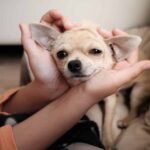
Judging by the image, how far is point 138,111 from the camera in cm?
124

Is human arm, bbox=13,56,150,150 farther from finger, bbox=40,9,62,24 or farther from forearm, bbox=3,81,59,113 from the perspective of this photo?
finger, bbox=40,9,62,24

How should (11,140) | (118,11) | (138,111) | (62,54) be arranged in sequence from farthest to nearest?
1. (118,11)
2. (138,111)
3. (62,54)
4. (11,140)

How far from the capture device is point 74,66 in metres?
1.05

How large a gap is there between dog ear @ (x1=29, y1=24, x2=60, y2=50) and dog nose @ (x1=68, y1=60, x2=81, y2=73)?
156 millimetres

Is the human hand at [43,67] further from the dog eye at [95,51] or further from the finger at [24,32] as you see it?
the dog eye at [95,51]

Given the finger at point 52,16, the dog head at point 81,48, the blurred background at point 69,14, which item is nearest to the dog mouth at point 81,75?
the dog head at point 81,48

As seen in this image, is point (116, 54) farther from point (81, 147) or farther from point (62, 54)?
point (81, 147)

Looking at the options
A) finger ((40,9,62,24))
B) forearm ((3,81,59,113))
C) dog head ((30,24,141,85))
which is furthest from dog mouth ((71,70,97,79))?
finger ((40,9,62,24))

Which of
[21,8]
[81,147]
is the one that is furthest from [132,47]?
[21,8]

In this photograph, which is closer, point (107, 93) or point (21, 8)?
point (107, 93)

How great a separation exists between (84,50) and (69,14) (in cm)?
108

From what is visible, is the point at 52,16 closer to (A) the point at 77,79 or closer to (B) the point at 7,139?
(A) the point at 77,79

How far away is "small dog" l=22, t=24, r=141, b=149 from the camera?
1061mm

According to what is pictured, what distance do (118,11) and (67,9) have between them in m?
0.32
